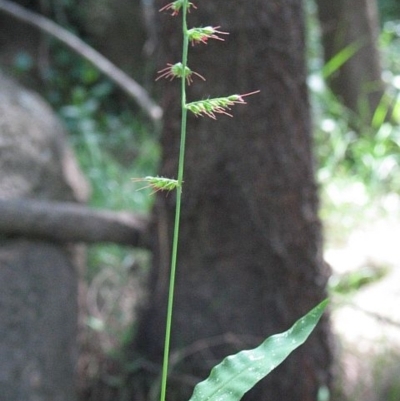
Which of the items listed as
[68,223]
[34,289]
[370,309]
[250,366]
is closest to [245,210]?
[68,223]

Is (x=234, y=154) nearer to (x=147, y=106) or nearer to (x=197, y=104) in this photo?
(x=147, y=106)

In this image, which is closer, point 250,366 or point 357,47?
point 250,366

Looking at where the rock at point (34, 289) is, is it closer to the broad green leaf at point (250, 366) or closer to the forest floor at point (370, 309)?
the forest floor at point (370, 309)

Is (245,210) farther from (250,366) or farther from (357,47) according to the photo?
(357,47)

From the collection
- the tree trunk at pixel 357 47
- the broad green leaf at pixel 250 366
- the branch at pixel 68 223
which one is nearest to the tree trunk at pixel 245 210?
the branch at pixel 68 223

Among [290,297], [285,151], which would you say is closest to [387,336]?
[290,297]

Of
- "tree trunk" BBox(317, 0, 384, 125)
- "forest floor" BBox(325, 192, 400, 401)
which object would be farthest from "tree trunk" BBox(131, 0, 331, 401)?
"tree trunk" BBox(317, 0, 384, 125)

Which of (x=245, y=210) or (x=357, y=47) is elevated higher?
(x=357, y=47)

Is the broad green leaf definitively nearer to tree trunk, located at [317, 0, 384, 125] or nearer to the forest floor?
the forest floor

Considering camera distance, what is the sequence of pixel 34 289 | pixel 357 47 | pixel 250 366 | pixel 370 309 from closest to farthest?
pixel 250 366 < pixel 34 289 < pixel 370 309 < pixel 357 47
